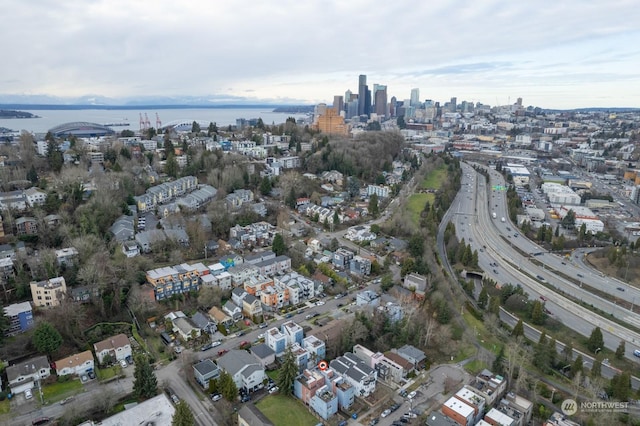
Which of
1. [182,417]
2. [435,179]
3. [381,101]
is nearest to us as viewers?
[182,417]

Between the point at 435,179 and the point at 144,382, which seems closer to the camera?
the point at 144,382

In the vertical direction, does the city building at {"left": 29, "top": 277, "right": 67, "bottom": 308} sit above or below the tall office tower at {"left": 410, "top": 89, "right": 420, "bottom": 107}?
below

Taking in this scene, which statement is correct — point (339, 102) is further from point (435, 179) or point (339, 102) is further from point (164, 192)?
point (164, 192)

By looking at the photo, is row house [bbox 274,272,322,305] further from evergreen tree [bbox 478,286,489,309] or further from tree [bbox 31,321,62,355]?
tree [bbox 31,321,62,355]

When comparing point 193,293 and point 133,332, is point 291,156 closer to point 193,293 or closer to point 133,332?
point 193,293

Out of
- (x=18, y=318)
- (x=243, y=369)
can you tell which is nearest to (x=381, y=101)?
(x=18, y=318)

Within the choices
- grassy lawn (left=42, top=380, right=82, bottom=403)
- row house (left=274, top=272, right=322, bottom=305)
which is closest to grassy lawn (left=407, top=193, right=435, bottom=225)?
row house (left=274, top=272, right=322, bottom=305)

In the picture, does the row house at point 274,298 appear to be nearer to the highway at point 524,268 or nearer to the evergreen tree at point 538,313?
the evergreen tree at point 538,313

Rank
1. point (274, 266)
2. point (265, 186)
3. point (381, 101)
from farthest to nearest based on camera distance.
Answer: point (381, 101) → point (265, 186) → point (274, 266)

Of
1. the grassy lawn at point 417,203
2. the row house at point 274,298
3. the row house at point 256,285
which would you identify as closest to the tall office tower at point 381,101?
the grassy lawn at point 417,203
